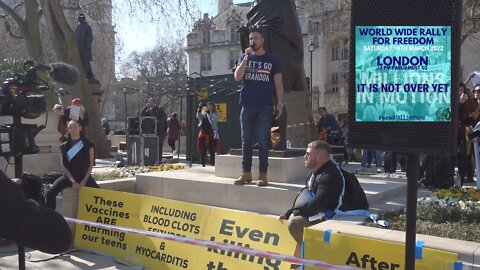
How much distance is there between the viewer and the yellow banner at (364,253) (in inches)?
141

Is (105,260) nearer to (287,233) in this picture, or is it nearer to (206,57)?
(287,233)

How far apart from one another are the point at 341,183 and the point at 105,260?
2972 millimetres

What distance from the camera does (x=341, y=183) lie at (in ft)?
16.1

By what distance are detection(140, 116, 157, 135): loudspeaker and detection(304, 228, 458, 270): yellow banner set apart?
10548mm

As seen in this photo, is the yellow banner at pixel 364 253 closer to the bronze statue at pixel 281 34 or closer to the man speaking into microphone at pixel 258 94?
the man speaking into microphone at pixel 258 94

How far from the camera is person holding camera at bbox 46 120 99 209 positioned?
7.02 meters

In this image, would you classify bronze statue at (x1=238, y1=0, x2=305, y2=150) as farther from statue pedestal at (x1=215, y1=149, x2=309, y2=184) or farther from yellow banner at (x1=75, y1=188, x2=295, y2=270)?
yellow banner at (x1=75, y1=188, x2=295, y2=270)

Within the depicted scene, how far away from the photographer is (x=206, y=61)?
75.8 meters

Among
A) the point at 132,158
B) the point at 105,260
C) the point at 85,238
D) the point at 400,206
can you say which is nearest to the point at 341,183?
the point at 400,206

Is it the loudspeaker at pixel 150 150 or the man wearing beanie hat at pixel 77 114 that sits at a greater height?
the man wearing beanie hat at pixel 77 114

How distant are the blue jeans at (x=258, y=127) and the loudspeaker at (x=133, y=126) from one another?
25.8ft

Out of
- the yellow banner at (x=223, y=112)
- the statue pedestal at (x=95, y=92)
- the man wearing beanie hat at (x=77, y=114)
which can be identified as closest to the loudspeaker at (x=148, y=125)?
the man wearing beanie hat at (x=77, y=114)

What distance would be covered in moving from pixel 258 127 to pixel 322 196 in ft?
8.69

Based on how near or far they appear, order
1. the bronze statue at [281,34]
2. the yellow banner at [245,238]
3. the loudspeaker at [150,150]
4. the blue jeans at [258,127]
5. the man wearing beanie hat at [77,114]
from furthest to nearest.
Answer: the loudspeaker at [150,150] → the man wearing beanie hat at [77,114] → the bronze statue at [281,34] → the blue jeans at [258,127] → the yellow banner at [245,238]
